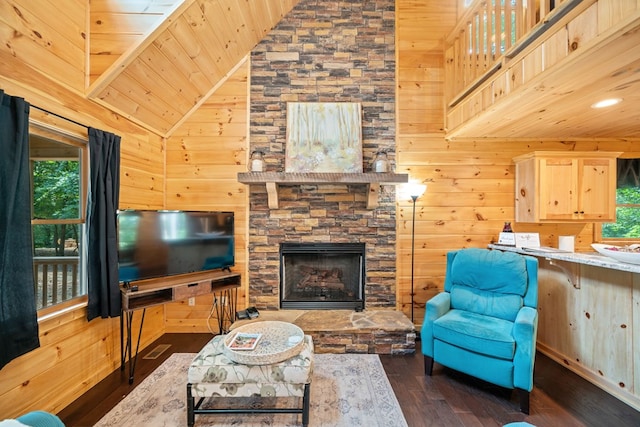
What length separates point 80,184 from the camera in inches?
90.4

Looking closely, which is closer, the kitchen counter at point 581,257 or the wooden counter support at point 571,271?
the kitchen counter at point 581,257

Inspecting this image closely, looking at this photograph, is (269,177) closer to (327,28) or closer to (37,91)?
(37,91)

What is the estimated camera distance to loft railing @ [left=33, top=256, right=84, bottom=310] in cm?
212

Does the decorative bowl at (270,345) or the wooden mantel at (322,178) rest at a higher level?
the wooden mantel at (322,178)

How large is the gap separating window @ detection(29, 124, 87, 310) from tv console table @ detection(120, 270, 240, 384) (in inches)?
15.4

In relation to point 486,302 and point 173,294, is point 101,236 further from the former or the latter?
point 486,302

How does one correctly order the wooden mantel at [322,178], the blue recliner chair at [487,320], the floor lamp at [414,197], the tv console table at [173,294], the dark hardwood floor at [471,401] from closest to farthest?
the dark hardwood floor at [471,401] < the blue recliner chair at [487,320] < the tv console table at [173,294] < the wooden mantel at [322,178] < the floor lamp at [414,197]

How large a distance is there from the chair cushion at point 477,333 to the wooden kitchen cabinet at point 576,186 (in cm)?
149

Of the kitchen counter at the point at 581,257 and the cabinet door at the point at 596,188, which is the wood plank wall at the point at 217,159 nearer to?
the kitchen counter at the point at 581,257

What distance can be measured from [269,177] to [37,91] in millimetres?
1795

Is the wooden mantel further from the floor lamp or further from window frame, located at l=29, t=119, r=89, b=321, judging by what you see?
window frame, located at l=29, t=119, r=89, b=321

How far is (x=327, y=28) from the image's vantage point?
11.2ft

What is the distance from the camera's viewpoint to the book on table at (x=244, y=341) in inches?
70.5

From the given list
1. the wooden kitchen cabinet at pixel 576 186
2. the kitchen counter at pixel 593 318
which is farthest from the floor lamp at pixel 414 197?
the wooden kitchen cabinet at pixel 576 186
